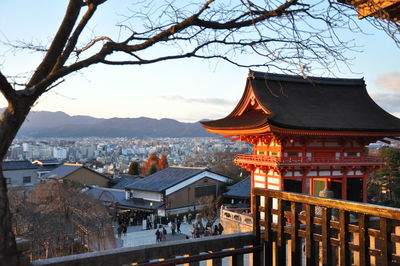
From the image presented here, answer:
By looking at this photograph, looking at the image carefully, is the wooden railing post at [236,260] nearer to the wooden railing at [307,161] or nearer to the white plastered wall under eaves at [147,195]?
the wooden railing at [307,161]

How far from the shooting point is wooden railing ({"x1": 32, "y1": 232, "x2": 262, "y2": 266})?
287 cm

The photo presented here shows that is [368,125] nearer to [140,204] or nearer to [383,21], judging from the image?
[383,21]

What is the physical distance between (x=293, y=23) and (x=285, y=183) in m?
13.5

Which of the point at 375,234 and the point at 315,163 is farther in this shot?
the point at 315,163

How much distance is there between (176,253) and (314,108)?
47.9ft

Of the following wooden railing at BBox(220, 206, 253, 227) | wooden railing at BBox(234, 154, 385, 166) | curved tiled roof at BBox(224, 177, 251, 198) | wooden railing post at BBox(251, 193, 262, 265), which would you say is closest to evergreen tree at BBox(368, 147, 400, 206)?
curved tiled roof at BBox(224, 177, 251, 198)

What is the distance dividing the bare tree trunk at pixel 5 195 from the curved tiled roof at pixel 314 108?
11.9 m

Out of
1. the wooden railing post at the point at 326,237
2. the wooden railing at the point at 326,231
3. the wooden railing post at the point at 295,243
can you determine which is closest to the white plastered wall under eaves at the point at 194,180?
the wooden railing at the point at 326,231

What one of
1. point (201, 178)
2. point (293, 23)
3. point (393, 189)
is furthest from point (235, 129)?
point (393, 189)

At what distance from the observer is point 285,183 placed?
15945mm

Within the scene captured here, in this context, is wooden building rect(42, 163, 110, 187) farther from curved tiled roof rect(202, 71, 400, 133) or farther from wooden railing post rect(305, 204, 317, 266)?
wooden railing post rect(305, 204, 317, 266)

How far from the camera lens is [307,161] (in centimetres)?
1546

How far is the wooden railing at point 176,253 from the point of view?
2.87 m

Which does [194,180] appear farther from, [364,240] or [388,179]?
[364,240]
